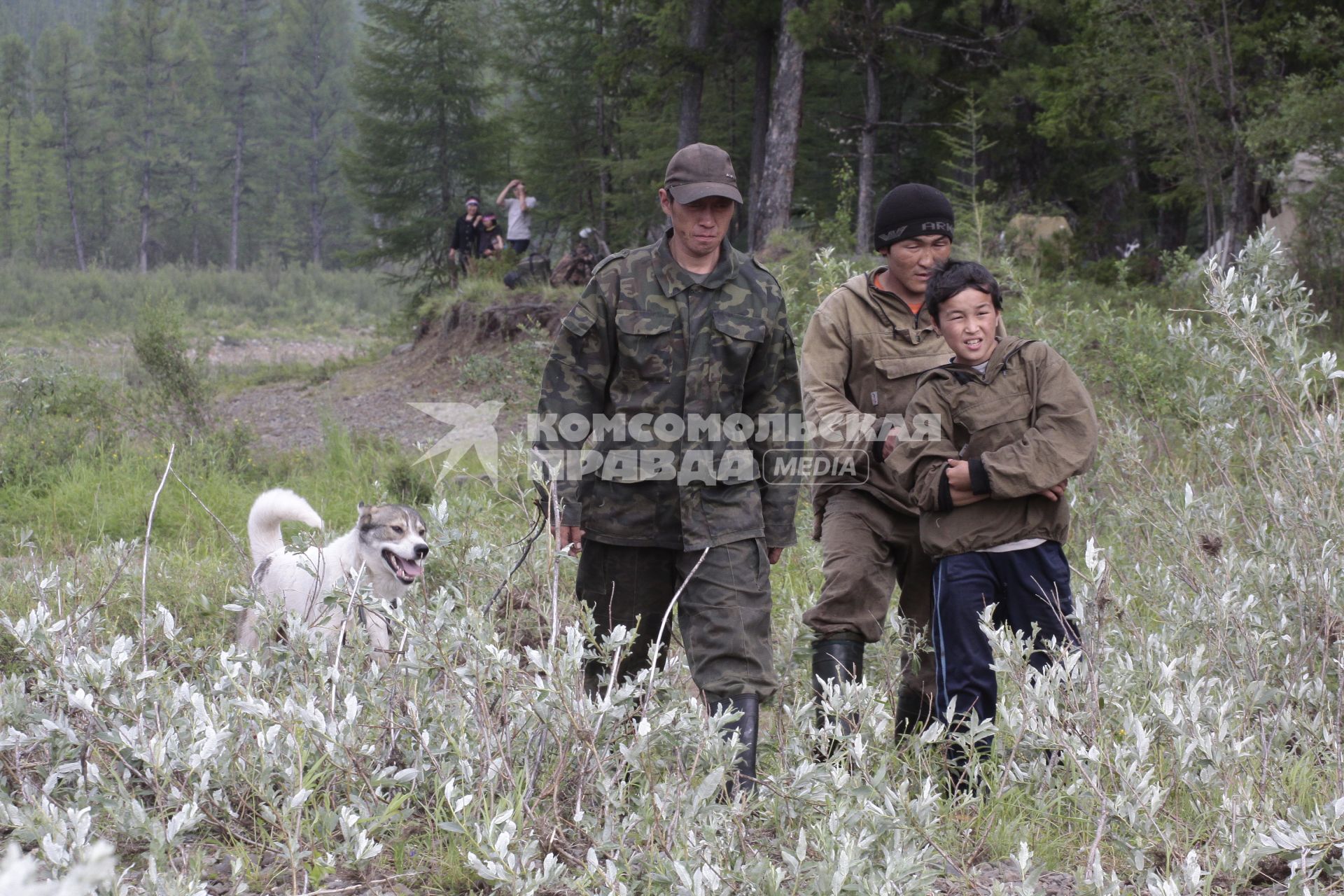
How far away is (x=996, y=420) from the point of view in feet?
11.7

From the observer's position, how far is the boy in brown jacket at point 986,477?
3.45 meters

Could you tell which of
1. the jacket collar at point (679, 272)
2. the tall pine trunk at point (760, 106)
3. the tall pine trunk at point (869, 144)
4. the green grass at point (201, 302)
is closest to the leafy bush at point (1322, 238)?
the tall pine trunk at point (869, 144)

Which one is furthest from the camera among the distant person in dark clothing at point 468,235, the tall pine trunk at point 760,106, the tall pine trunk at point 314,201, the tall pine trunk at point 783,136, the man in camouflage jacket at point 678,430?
the tall pine trunk at point 314,201

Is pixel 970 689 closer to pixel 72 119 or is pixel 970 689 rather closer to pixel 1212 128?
pixel 1212 128

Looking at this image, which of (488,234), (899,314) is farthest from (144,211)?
(899,314)

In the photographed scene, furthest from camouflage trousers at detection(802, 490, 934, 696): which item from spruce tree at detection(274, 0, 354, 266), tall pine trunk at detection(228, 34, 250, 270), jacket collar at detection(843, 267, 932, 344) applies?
spruce tree at detection(274, 0, 354, 266)

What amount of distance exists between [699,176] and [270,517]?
2.82m

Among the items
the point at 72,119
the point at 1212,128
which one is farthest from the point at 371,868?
the point at 72,119

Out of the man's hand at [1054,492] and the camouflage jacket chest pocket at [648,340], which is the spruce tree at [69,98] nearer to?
the camouflage jacket chest pocket at [648,340]

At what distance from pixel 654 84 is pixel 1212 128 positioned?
24.6 feet

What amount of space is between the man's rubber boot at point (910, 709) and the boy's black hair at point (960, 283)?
1.45 meters

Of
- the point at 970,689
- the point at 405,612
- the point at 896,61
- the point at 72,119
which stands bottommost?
the point at 970,689

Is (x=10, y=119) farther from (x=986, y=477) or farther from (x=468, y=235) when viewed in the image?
(x=986, y=477)

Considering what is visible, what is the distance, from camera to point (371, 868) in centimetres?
266
